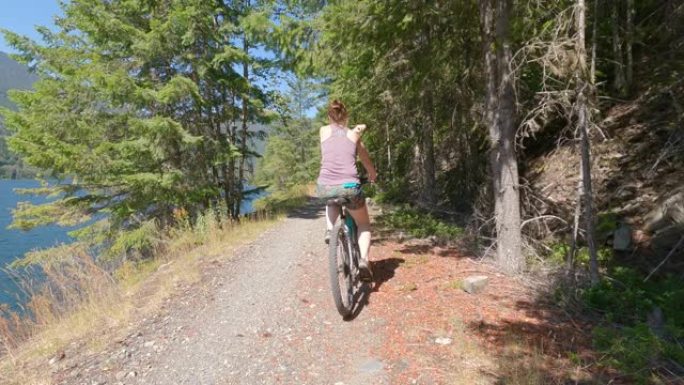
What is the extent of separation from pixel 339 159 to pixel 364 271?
4.70 feet

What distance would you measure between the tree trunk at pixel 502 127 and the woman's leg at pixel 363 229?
202 centimetres

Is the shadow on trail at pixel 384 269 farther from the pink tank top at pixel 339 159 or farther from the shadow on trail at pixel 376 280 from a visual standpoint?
the pink tank top at pixel 339 159

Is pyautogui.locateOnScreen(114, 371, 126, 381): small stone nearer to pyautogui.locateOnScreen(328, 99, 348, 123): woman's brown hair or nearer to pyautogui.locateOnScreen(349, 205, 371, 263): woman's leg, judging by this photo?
pyautogui.locateOnScreen(349, 205, 371, 263): woman's leg

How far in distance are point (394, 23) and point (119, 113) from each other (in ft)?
30.3

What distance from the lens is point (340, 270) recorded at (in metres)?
4.25

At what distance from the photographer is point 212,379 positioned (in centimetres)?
327

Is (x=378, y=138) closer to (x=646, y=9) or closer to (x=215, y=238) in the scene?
(x=215, y=238)

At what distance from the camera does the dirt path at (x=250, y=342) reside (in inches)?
131

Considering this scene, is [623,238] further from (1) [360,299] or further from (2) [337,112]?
(2) [337,112]

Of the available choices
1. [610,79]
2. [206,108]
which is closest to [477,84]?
[610,79]

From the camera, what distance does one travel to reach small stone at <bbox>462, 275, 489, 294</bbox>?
4618 mm

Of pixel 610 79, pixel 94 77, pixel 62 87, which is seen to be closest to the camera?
pixel 610 79

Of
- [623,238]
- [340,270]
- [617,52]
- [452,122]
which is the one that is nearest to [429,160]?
[452,122]

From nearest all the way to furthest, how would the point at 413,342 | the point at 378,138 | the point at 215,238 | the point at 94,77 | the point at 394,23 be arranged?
the point at 413,342, the point at 394,23, the point at 215,238, the point at 94,77, the point at 378,138
